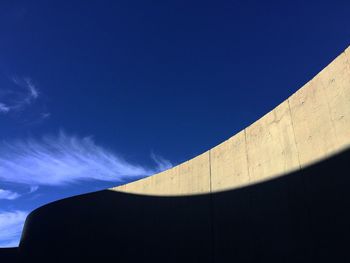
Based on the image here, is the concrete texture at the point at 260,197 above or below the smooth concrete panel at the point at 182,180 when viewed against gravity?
below

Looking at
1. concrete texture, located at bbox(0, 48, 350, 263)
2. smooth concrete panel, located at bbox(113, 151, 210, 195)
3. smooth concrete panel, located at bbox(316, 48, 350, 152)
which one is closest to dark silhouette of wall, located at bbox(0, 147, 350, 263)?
concrete texture, located at bbox(0, 48, 350, 263)

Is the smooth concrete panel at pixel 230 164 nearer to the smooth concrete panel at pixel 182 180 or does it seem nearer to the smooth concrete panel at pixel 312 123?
the smooth concrete panel at pixel 182 180

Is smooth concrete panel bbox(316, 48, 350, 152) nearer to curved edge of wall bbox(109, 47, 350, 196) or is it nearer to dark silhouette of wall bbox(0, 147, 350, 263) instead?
curved edge of wall bbox(109, 47, 350, 196)

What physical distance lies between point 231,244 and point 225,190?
108 centimetres

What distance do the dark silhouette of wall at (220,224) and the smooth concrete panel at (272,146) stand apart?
0.72ft

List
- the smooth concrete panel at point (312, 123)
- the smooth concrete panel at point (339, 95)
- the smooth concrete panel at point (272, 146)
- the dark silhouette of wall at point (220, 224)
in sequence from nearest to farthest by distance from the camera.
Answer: the smooth concrete panel at point (339, 95) → the dark silhouette of wall at point (220, 224) → the smooth concrete panel at point (312, 123) → the smooth concrete panel at point (272, 146)

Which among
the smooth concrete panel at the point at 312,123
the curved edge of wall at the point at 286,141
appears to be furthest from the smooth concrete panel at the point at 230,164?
the smooth concrete panel at the point at 312,123

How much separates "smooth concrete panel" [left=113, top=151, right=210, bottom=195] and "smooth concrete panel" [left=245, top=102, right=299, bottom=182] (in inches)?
63.6

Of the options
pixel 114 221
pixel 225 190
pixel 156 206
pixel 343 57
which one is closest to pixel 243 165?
pixel 225 190

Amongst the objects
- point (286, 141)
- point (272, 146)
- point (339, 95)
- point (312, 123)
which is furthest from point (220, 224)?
point (339, 95)

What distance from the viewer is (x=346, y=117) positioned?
15.6ft

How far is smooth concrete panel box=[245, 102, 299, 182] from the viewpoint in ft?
19.5

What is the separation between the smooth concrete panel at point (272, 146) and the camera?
234 inches

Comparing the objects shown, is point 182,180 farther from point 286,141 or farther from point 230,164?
point 286,141
